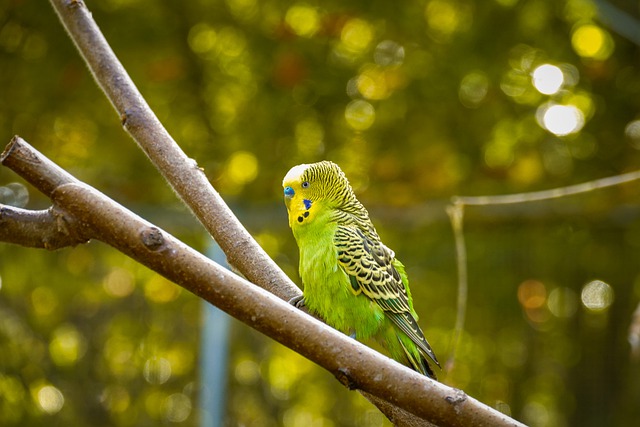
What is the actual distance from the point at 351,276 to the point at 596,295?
7.71ft

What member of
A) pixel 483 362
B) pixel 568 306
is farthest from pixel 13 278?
pixel 568 306

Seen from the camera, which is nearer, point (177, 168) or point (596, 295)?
point (177, 168)

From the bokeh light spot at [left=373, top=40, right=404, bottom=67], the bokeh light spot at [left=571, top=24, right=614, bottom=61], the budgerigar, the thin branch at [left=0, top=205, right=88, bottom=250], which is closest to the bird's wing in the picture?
the budgerigar

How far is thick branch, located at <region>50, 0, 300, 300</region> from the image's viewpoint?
1.18 m

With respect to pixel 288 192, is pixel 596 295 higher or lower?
higher

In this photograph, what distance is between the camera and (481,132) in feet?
12.7

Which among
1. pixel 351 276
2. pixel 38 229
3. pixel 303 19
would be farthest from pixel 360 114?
pixel 38 229

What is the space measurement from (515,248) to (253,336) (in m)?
1.28

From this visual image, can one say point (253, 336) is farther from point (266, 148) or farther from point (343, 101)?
point (343, 101)

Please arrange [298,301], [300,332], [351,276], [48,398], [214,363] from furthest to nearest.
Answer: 1. [48,398]
2. [214,363]
3. [351,276]
4. [298,301]
5. [300,332]

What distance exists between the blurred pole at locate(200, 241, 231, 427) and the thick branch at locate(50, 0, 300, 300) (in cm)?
190

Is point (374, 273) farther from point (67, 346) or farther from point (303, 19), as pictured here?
point (303, 19)

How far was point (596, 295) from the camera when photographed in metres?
3.50

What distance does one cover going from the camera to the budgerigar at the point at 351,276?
1.39m
